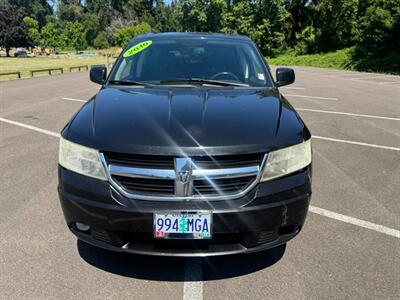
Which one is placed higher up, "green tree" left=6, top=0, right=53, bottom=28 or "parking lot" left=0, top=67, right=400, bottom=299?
"green tree" left=6, top=0, right=53, bottom=28

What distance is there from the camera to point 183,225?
2.55 meters

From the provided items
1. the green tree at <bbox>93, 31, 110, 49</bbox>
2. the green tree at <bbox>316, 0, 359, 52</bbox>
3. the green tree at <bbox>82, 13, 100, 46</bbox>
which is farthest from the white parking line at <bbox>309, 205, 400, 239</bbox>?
the green tree at <bbox>82, 13, 100, 46</bbox>

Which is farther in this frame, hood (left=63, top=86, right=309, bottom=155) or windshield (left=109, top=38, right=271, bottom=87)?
windshield (left=109, top=38, right=271, bottom=87)

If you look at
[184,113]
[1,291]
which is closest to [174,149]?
[184,113]

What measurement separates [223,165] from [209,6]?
70395mm

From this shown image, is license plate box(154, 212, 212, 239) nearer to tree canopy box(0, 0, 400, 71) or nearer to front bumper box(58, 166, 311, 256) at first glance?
front bumper box(58, 166, 311, 256)

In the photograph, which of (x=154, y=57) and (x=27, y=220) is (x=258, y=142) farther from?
(x=27, y=220)

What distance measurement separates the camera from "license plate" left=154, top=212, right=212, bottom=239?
254cm

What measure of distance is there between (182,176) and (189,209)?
0.66 feet

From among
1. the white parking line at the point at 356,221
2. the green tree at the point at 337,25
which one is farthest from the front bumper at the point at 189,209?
the green tree at the point at 337,25

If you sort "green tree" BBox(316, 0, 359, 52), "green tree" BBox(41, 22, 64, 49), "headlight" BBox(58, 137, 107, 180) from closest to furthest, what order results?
"headlight" BBox(58, 137, 107, 180), "green tree" BBox(316, 0, 359, 52), "green tree" BBox(41, 22, 64, 49)

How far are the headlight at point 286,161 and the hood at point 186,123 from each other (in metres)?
0.05

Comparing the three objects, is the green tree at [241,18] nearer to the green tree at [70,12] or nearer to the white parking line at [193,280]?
the white parking line at [193,280]

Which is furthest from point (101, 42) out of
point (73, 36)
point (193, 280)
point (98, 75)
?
point (193, 280)
